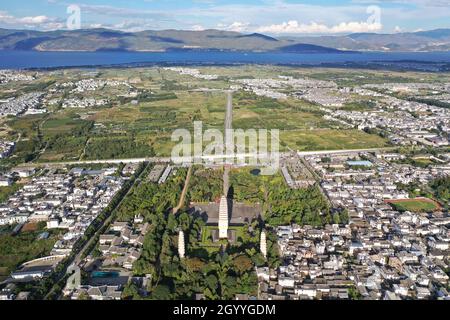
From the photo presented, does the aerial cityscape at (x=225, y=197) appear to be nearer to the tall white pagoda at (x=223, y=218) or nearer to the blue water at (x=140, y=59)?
the tall white pagoda at (x=223, y=218)

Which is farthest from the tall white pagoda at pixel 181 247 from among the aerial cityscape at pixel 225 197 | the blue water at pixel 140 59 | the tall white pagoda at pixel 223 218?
the blue water at pixel 140 59

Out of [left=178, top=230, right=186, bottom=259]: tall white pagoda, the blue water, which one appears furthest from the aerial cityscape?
the blue water

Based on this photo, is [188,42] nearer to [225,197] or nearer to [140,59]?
[140,59]

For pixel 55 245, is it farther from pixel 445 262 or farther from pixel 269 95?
pixel 269 95

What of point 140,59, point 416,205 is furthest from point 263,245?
point 140,59

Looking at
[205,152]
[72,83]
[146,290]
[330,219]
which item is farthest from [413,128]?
[72,83]

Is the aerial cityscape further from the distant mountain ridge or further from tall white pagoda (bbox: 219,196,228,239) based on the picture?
the distant mountain ridge
